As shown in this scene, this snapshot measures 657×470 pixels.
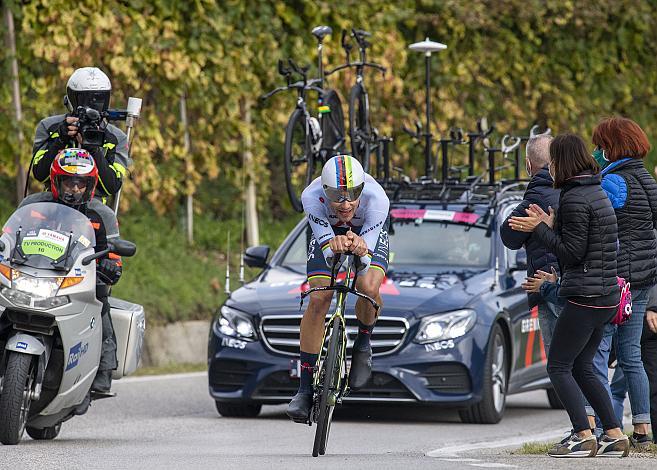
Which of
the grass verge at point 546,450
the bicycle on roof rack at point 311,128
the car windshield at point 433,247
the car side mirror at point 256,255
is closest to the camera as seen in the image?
the grass verge at point 546,450

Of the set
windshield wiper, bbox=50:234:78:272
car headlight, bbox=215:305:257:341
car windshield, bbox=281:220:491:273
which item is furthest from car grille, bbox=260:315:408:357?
windshield wiper, bbox=50:234:78:272

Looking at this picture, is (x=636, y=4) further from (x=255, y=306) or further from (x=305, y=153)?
(x=255, y=306)

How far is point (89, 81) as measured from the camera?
439 inches

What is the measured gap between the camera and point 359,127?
1791cm

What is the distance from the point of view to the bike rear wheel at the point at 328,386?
371 inches

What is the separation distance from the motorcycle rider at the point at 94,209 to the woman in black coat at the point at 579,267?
2.71 metres

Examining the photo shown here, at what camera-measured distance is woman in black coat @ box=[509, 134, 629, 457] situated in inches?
361

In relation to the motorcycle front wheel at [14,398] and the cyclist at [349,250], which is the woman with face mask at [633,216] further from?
the motorcycle front wheel at [14,398]

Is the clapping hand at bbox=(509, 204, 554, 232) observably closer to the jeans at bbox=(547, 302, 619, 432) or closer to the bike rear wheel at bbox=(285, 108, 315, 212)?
the jeans at bbox=(547, 302, 619, 432)

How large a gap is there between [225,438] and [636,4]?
16.1 metres

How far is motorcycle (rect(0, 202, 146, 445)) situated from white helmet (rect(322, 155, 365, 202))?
1.50 meters

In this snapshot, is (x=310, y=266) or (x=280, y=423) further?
(x=280, y=423)

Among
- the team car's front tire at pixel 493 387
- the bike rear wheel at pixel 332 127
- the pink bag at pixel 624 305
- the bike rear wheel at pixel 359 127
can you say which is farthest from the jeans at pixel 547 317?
the bike rear wheel at pixel 332 127

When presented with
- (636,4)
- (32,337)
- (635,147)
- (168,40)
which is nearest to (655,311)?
(635,147)
